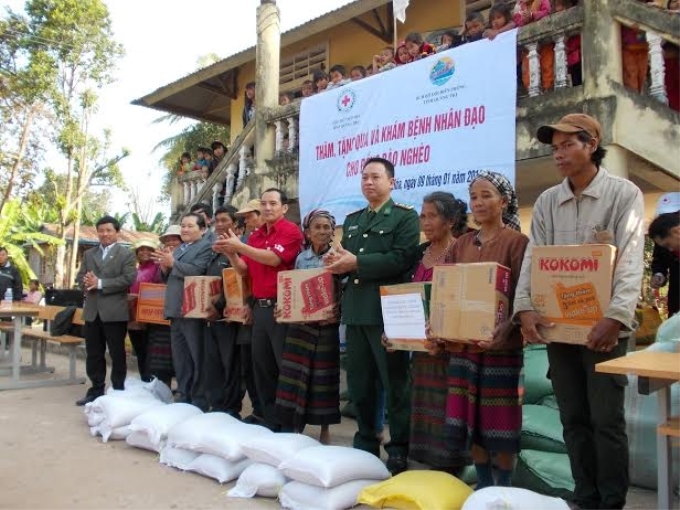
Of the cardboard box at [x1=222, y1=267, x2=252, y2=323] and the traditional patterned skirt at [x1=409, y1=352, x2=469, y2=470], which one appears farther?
the cardboard box at [x1=222, y1=267, x2=252, y2=323]

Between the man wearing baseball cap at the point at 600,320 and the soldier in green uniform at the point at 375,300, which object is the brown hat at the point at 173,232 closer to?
→ the soldier in green uniform at the point at 375,300

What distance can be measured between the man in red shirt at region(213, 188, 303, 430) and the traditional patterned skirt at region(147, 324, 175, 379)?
1.65 meters

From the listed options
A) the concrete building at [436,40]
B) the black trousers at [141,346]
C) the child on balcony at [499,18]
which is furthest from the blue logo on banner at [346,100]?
the black trousers at [141,346]

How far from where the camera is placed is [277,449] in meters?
3.16

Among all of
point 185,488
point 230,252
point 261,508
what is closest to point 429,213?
point 230,252

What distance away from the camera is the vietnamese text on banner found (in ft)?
16.2

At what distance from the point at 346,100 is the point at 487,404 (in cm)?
419

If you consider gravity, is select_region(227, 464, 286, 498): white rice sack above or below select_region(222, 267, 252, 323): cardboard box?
below

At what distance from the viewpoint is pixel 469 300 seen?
2.78 meters

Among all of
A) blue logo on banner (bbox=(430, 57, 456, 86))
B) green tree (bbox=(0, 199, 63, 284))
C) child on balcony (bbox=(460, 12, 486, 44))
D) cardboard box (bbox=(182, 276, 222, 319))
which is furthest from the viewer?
green tree (bbox=(0, 199, 63, 284))

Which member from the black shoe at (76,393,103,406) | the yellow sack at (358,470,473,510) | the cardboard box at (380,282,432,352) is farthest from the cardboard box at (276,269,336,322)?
the black shoe at (76,393,103,406)

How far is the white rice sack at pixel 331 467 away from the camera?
2.88 meters

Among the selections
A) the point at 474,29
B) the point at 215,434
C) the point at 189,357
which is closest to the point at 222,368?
the point at 189,357

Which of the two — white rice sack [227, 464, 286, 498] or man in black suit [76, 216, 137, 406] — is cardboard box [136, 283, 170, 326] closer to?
man in black suit [76, 216, 137, 406]
